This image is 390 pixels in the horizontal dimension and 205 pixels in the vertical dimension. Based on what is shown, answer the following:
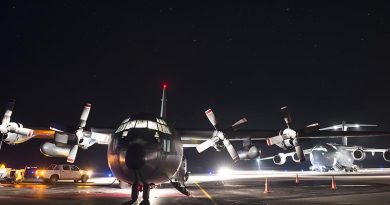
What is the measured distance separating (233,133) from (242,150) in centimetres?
235

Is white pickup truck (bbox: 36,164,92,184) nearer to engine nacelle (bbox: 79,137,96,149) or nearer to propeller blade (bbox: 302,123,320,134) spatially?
engine nacelle (bbox: 79,137,96,149)

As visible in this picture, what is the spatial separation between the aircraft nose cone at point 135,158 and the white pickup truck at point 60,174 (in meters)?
21.8

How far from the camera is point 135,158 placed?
11844 mm

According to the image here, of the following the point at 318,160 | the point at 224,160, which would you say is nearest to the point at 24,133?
→ the point at 318,160

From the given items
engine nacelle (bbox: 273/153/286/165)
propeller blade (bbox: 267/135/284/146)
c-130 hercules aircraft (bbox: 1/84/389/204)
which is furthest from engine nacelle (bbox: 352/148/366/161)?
c-130 hercules aircraft (bbox: 1/84/389/204)

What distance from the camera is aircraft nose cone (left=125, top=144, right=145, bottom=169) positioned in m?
11.9

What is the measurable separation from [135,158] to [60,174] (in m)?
22.4

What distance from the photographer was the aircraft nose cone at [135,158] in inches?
467

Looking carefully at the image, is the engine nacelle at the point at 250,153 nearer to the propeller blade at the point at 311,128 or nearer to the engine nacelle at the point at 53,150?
the propeller blade at the point at 311,128

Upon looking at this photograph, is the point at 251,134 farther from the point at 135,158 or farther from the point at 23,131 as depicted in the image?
the point at 23,131

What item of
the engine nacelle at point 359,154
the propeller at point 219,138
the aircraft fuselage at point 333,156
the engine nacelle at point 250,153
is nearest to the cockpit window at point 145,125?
the propeller at point 219,138

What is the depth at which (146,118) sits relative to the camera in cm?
1474

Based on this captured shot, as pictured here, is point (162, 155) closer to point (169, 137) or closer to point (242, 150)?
point (169, 137)

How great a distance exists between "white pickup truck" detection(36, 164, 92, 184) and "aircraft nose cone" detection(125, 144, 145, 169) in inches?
858
